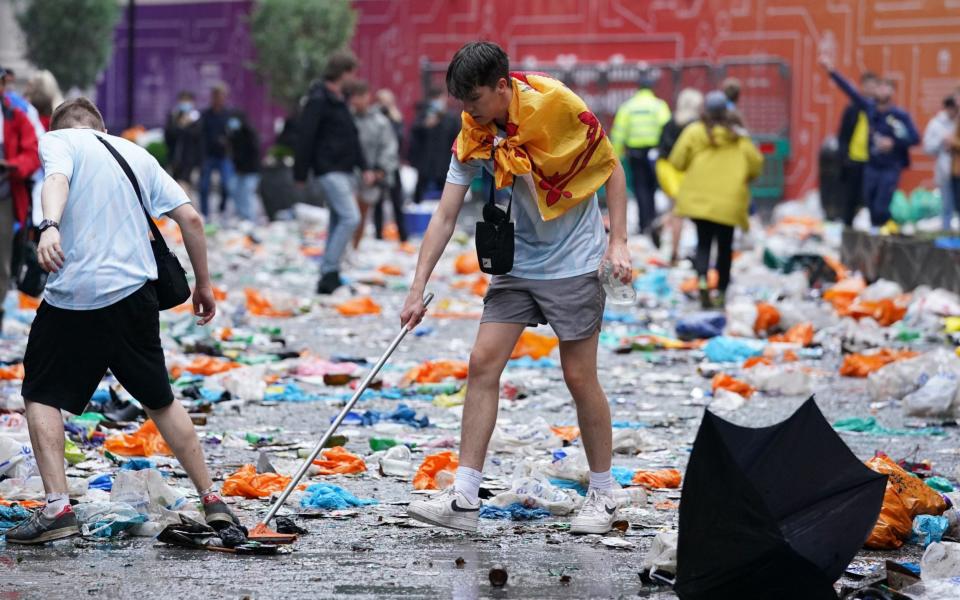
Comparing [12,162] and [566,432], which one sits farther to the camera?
[12,162]

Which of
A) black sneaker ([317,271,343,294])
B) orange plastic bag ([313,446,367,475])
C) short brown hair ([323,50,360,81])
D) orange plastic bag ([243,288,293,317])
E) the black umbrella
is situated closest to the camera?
the black umbrella

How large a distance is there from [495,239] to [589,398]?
2.28 ft

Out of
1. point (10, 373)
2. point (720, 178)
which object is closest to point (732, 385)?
point (720, 178)

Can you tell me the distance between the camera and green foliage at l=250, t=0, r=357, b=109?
33.2 metres

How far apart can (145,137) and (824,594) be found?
84.2 feet

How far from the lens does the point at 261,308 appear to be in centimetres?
1312

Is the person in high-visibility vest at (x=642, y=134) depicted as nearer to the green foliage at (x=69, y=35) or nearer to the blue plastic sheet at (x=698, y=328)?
the blue plastic sheet at (x=698, y=328)

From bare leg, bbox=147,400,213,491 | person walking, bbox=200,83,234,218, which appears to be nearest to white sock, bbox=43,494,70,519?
bare leg, bbox=147,400,213,491

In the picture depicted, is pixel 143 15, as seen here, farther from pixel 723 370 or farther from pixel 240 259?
pixel 723 370

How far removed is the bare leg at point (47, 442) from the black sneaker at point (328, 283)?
9.20 m

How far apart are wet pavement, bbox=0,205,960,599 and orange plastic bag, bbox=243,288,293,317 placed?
0.35 feet

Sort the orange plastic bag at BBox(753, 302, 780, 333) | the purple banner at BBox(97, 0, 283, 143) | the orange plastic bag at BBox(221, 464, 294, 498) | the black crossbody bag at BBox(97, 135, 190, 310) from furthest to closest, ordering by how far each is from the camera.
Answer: the purple banner at BBox(97, 0, 283, 143) < the orange plastic bag at BBox(753, 302, 780, 333) < the orange plastic bag at BBox(221, 464, 294, 498) < the black crossbody bag at BBox(97, 135, 190, 310)

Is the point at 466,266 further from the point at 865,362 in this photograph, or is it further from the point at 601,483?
the point at 601,483

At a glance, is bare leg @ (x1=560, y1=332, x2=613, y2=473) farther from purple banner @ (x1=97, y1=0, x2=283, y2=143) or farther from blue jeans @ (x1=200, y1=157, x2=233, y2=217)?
purple banner @ (x1=97, y1=0, x2=283, y2=143)
